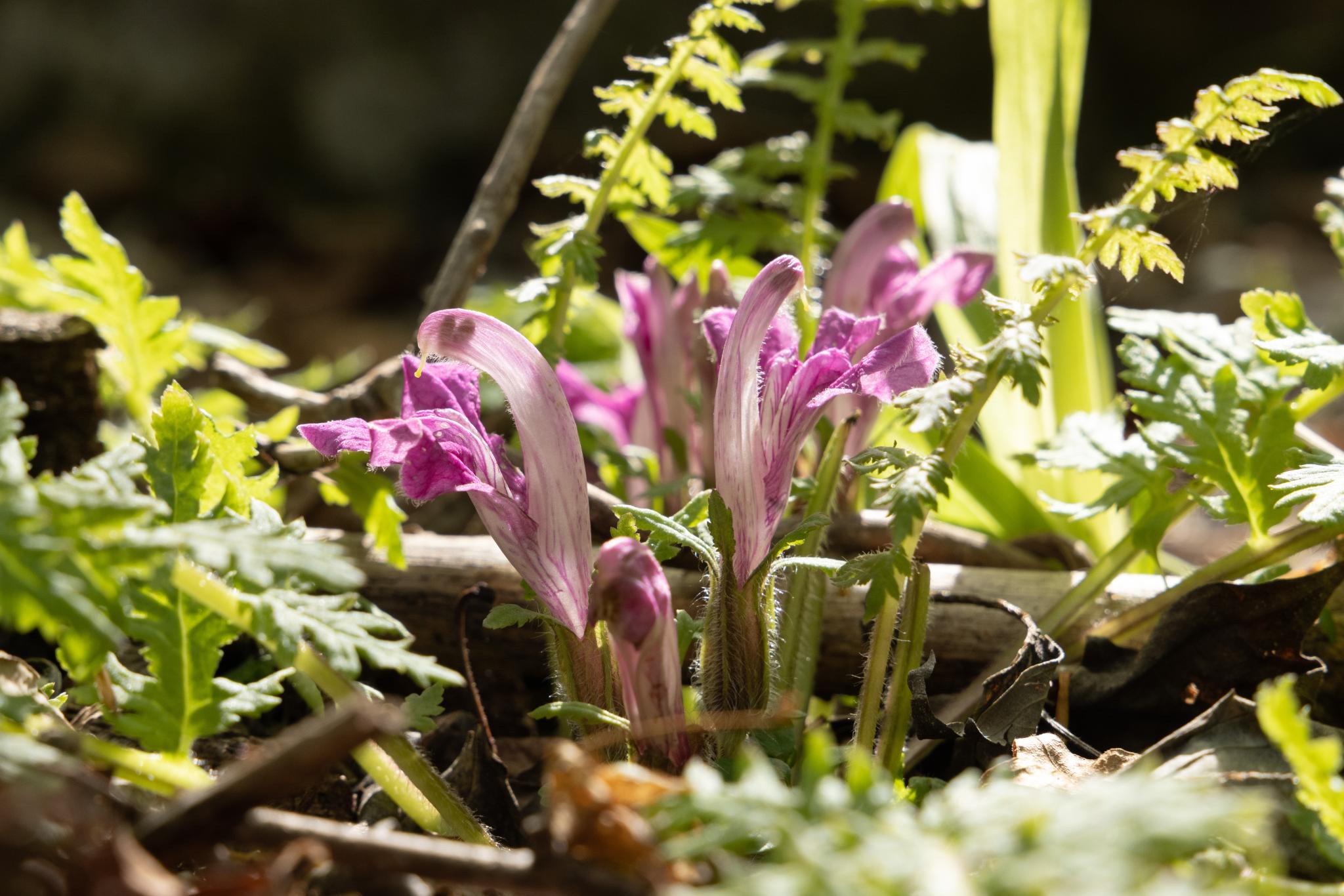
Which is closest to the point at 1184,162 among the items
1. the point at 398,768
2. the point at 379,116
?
the point at 398,768

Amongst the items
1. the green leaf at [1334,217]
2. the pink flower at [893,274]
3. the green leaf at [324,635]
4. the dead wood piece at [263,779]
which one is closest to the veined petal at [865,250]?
the pink flower at [893,274]

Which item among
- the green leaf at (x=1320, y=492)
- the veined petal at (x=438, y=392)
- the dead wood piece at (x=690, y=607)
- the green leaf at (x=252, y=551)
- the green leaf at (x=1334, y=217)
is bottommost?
the dead wood piece at (x=690, y=607)

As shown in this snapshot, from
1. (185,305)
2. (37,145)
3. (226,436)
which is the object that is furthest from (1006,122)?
(37,145)

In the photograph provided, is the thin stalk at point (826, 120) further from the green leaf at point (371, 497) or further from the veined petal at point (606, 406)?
the green leaf at point (371, 497)

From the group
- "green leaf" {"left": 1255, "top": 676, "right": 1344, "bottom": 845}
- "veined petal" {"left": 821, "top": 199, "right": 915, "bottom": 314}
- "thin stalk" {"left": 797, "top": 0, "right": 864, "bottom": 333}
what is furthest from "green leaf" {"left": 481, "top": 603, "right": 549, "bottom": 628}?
"thin stalk" {"left": 797, "top": 0, "right": 864, "bottom": 333}

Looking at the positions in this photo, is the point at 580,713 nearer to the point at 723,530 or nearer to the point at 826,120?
the point at 723,530

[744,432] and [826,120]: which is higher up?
[826,120]
